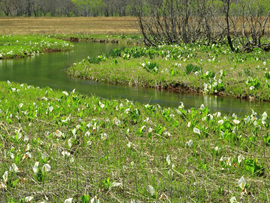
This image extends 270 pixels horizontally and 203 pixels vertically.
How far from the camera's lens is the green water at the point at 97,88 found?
1179cm

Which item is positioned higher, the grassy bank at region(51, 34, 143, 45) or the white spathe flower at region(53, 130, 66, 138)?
the grassy bank at region(51, 34, 143, 45)

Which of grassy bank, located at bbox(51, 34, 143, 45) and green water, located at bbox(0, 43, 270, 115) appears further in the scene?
grassy bank, located at bbox(51, 34, 143, 45)

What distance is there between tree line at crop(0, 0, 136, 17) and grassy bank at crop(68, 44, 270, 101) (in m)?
101

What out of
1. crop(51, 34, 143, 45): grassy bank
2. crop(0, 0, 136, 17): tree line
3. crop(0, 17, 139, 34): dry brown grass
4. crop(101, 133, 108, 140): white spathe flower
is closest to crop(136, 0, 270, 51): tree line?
crop(51, 34, 143, 45): grassy bank

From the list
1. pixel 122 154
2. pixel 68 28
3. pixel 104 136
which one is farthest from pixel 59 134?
pixel 68 28

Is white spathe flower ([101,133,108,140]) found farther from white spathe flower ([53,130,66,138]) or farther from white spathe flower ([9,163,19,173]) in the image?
white spathe flower ([9,163,19,173])

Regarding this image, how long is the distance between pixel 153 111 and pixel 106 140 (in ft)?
7.46

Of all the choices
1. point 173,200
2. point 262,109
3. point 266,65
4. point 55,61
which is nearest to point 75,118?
point 173,200

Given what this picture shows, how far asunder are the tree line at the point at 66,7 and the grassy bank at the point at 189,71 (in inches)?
3980

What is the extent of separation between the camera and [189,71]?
14828 mm

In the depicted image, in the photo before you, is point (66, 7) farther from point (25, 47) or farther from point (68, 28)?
point (25, 47)

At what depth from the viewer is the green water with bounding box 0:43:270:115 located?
38.7 feet

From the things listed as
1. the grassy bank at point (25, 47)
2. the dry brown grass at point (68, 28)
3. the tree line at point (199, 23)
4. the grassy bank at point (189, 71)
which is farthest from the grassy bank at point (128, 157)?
the dry brown grass at point (68, 28)

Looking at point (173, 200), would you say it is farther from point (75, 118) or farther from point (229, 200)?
point (75, 118)
